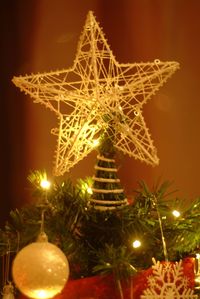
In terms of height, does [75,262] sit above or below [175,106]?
below

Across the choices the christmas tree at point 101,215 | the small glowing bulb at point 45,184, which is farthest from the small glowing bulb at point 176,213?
the small glowing bulb at point 45,184

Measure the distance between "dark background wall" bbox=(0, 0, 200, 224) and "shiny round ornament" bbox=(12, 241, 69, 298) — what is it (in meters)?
0.52

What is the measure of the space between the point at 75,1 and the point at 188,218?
0.66 m

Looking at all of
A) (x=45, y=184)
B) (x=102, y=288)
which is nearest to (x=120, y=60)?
(x=45, y=184)

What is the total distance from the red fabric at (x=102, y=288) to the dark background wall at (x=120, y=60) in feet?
1.35

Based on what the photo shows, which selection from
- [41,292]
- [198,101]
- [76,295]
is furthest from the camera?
[198,101]

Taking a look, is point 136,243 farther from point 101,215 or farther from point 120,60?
point 120,60

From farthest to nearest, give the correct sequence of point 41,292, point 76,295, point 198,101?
point 198,101
point 76,295
point 41,292

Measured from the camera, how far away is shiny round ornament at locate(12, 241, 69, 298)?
0.49 metres

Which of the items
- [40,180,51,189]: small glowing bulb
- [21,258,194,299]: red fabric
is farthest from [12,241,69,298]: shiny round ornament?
[40,180,51,189]: small glowing bulb

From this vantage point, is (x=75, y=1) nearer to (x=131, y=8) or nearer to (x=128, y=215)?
(x=131, y=8)

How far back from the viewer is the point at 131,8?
3.37 ft

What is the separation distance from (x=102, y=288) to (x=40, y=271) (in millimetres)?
162

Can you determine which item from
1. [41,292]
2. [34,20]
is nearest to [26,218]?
[41,292]
